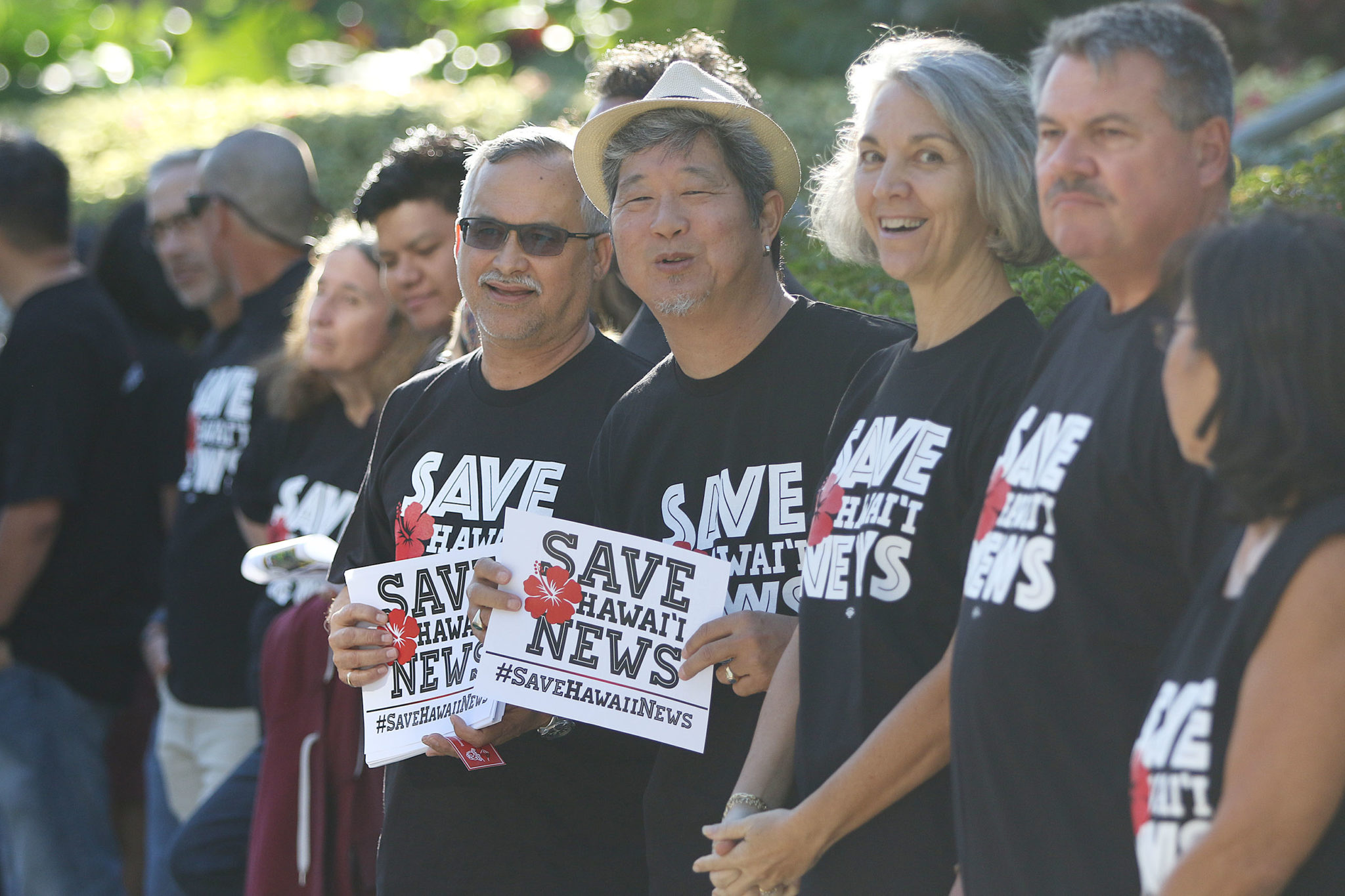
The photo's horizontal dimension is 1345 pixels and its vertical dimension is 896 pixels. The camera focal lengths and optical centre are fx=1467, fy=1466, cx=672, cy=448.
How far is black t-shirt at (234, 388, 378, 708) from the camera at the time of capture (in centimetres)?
452

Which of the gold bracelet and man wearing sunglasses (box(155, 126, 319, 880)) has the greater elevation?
man wearing sunglasses (box(155, 126, 319, 880))

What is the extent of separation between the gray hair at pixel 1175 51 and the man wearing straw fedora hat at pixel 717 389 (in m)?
0.98

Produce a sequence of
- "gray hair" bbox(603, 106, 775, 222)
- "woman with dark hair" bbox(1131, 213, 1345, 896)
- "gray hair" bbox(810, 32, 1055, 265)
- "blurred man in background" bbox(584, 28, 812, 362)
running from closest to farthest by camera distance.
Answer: "woman with dark hair" bbox(1131, 213, 1345, 896), "gray hair" bbox(810, 32, 1055, 265), "gray hair" bbox(603, 106, 775, 222), "blurred man in background" bbox(584, 28, 812, 362)

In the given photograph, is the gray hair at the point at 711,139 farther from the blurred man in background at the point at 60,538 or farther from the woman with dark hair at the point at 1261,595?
the blurred man in background at the point at 60,538

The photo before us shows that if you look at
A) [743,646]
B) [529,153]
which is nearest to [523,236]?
[529,153]

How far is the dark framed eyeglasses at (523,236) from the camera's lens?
11.5 ft

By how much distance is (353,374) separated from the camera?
464 cm

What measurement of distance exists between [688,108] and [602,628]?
114 centimetres

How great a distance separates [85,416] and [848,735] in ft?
13.8

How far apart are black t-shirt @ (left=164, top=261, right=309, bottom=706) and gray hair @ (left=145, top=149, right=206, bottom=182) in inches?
45.0

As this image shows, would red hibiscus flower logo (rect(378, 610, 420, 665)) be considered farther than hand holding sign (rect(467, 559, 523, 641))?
Yes

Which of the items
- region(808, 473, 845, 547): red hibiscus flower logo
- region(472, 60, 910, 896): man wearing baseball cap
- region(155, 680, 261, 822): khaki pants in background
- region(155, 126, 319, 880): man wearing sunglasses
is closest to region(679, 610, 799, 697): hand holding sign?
region(472, 60, 910, 896): man wearing baseball cap

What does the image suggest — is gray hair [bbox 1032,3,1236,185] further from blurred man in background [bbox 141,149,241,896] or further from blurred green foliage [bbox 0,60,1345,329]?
blurred man in background [bbox 141,149,241,896]

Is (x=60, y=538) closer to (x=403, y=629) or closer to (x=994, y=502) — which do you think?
(x=403, y=629)
